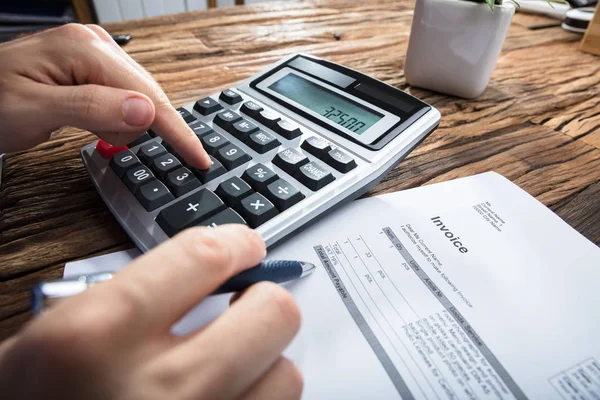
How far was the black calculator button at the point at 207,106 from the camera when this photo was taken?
388 mm

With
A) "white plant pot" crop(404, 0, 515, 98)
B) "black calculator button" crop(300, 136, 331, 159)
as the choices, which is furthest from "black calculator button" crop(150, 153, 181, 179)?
"white plant pot" crop(404, 0, 515, 98)

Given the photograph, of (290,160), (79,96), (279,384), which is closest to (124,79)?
(79,96)

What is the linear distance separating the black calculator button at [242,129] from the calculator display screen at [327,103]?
0.07 m

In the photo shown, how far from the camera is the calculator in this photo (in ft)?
0.92

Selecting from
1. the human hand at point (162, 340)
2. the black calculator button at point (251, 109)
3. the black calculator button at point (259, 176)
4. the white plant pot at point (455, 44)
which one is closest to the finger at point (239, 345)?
the human hand at point (162, 340)

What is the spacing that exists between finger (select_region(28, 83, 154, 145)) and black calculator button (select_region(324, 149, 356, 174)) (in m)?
0.14

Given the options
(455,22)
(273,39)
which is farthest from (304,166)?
(273,39)

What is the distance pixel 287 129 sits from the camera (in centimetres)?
36

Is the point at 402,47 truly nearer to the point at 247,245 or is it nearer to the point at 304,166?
the point at 304,166

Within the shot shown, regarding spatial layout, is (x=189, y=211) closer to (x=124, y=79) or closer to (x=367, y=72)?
(x=124, y=79)

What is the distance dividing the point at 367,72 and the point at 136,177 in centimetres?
38

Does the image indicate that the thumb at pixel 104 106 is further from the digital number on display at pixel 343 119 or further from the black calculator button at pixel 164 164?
the digital number on display at pixel 343 119

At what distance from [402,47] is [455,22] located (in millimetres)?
205

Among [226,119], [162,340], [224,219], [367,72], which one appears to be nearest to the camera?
[162,340]
